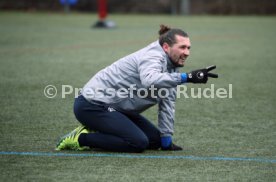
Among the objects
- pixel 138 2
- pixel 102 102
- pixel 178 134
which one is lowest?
pixel 138 2

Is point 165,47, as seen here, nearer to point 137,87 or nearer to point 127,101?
point 137,87

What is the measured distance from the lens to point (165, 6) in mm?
29875

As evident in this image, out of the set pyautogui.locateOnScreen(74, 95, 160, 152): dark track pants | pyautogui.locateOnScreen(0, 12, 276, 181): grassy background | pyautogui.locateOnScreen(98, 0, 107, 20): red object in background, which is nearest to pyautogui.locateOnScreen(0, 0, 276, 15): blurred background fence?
pyautogui.locateOnScreen(98, 0, 107, 20): red object in background

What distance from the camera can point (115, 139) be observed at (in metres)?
5.89

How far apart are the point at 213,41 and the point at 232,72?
5677 mm

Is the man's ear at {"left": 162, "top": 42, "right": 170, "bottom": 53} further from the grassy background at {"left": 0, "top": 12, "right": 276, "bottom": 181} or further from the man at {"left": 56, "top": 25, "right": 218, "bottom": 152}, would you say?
the grassy background at {"left": 0, "top": 12, "right": 276, "bottom": 181}

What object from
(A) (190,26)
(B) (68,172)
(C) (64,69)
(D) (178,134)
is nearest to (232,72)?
(C) (64,69)

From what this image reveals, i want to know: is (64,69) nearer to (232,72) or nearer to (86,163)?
(232,72)

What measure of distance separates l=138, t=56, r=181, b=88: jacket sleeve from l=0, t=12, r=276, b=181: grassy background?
2.05ft

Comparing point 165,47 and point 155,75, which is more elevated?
point 165,47

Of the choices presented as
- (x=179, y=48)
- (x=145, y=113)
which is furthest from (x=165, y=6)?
(x=179, y=48)

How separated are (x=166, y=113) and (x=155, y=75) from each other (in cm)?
60

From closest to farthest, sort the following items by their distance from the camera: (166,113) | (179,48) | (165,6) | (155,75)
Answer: (155,75) → (179,48) → (166,113) → (165,6)

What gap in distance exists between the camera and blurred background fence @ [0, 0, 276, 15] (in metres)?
29.3
